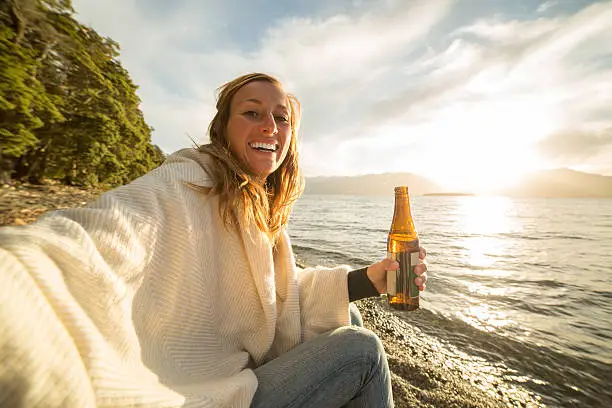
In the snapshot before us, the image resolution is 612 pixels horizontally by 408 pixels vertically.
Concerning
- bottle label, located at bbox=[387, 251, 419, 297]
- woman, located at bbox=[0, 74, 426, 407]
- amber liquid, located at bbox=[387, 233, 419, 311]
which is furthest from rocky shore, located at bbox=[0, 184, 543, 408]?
woman, located at bbox=[0, 74, 426, 407]

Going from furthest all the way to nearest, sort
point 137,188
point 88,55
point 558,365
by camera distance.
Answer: point 88,55
point 558,365
point 137,188

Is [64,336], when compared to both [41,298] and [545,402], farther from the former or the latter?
[545,402]

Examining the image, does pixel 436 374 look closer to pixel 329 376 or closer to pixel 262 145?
pixel 329 376

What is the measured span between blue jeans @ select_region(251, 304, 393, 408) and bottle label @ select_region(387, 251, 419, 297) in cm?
56

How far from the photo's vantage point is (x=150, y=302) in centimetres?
116

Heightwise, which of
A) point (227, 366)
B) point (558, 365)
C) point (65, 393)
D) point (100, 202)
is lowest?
point (558, 365)

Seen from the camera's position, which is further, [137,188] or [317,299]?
[317,299]

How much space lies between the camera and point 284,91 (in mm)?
2100

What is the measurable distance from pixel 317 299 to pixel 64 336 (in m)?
1.53

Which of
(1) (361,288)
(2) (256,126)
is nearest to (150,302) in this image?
(2) (256,126)

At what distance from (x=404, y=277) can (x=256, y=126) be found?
1.59 metres

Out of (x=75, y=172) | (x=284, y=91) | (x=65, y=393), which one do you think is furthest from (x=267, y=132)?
(x=75, y=172)

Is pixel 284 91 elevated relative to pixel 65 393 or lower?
elevated

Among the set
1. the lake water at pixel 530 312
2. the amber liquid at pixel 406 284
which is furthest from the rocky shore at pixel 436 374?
the amber liquid at pixel 406 284
